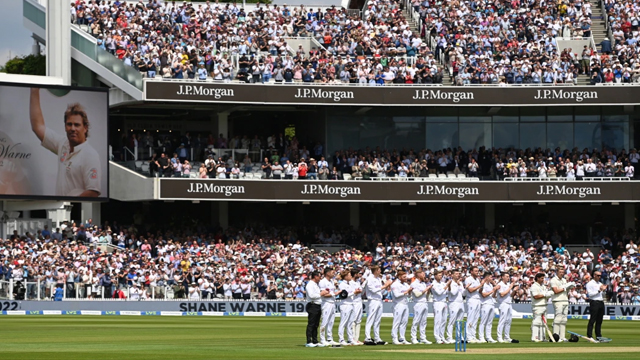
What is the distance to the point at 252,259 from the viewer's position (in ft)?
139

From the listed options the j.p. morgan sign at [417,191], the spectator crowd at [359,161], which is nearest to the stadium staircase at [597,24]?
the spectator crowd at [359,161]

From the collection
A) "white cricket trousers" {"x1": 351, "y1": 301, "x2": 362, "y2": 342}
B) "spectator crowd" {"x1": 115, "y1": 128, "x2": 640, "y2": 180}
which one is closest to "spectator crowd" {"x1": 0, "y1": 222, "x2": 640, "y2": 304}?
"spectator crowd" {"x1": 115, "y1": 128, "x2": 640, "y2": 180}

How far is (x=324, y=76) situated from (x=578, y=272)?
13.9 m

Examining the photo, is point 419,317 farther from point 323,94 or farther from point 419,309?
point 323,94

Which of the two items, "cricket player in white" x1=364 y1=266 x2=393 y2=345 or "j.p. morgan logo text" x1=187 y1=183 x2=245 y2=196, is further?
"j.p. morgan logo text" x1=187 y1=183 x2=245 y2=196

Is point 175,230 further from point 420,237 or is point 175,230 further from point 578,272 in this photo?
point 578,272

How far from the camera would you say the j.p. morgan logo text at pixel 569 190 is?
46875mm

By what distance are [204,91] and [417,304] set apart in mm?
24572

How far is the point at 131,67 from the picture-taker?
45031 millimetres

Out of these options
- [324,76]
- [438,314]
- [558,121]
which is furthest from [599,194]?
[438,314]

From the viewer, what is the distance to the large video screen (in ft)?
141

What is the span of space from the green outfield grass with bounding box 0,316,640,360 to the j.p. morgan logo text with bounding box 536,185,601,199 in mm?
13160

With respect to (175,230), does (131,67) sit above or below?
above

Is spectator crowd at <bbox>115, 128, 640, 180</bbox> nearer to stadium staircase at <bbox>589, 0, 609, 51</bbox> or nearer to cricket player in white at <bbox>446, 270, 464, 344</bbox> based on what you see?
stadium staircase at <bbox>589, 0, 609, 51</bbox>
